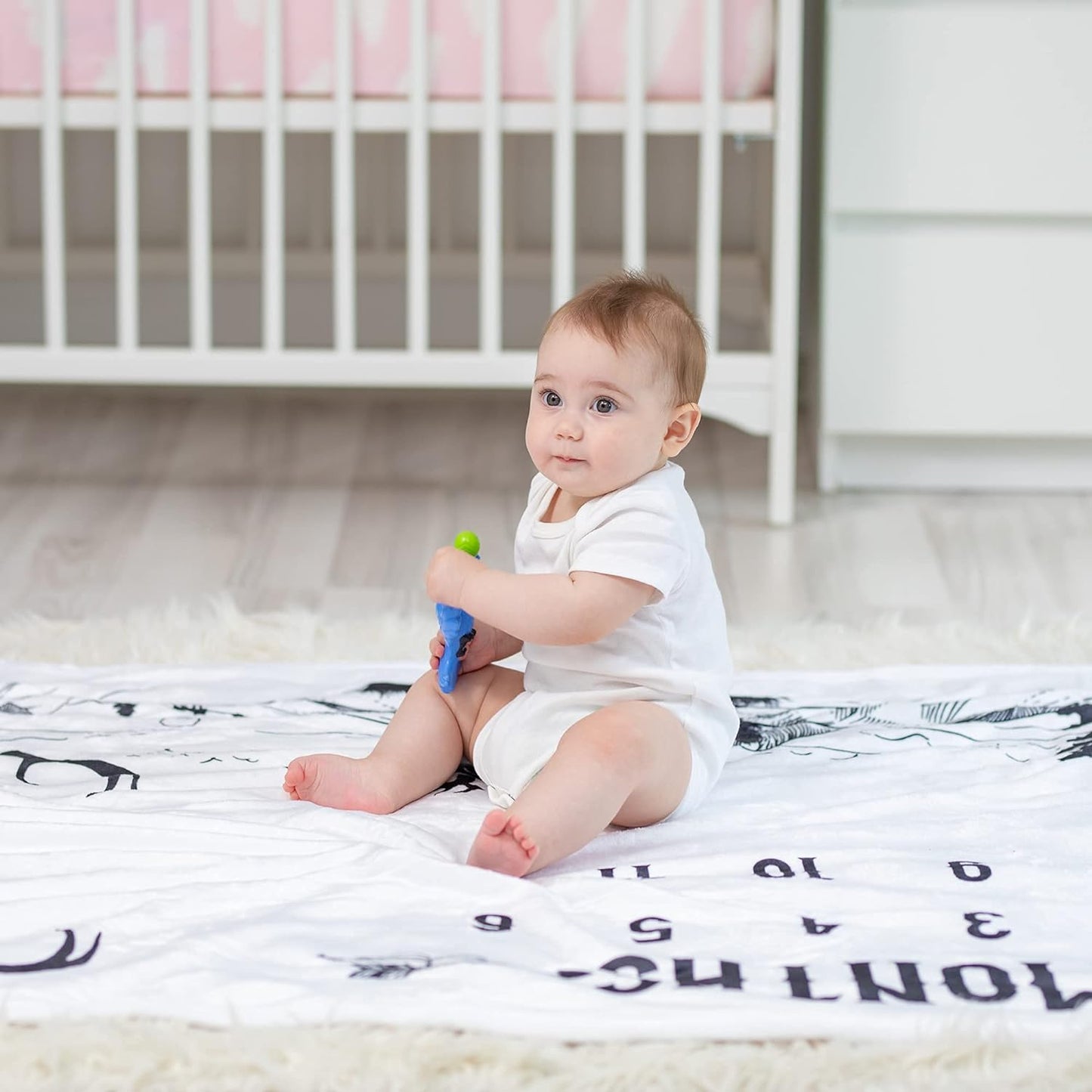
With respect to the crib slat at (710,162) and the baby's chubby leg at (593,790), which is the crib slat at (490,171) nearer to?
the crib slat at (710,162)

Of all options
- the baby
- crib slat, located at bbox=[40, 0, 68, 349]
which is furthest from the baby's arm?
crib slat, located at bbox=[40, 0, 68, 349]

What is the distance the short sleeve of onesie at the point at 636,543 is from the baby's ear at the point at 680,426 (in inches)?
1.5

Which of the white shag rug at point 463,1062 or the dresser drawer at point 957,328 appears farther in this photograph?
the dresser drawer at point 957,328

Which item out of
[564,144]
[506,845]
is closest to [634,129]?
[564,144]

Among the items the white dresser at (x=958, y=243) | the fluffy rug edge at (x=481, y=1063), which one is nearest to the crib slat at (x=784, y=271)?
the white dresser at (x=958, y=243)

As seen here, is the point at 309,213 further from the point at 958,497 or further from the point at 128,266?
the point at 958,497

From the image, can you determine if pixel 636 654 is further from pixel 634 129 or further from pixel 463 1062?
pixel 634 129

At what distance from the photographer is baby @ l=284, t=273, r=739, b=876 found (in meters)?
1.04

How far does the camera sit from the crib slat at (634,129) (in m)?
1.89

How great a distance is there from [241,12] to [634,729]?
120 cm

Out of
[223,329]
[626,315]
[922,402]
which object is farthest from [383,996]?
[223,329]

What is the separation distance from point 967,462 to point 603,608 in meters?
1.28

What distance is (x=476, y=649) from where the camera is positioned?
115 centimetres

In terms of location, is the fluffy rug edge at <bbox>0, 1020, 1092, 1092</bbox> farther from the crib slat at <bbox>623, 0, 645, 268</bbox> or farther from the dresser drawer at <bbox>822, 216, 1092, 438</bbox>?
the dresser drawer at <bbox>822, 216, 1092, 438</bbox>
